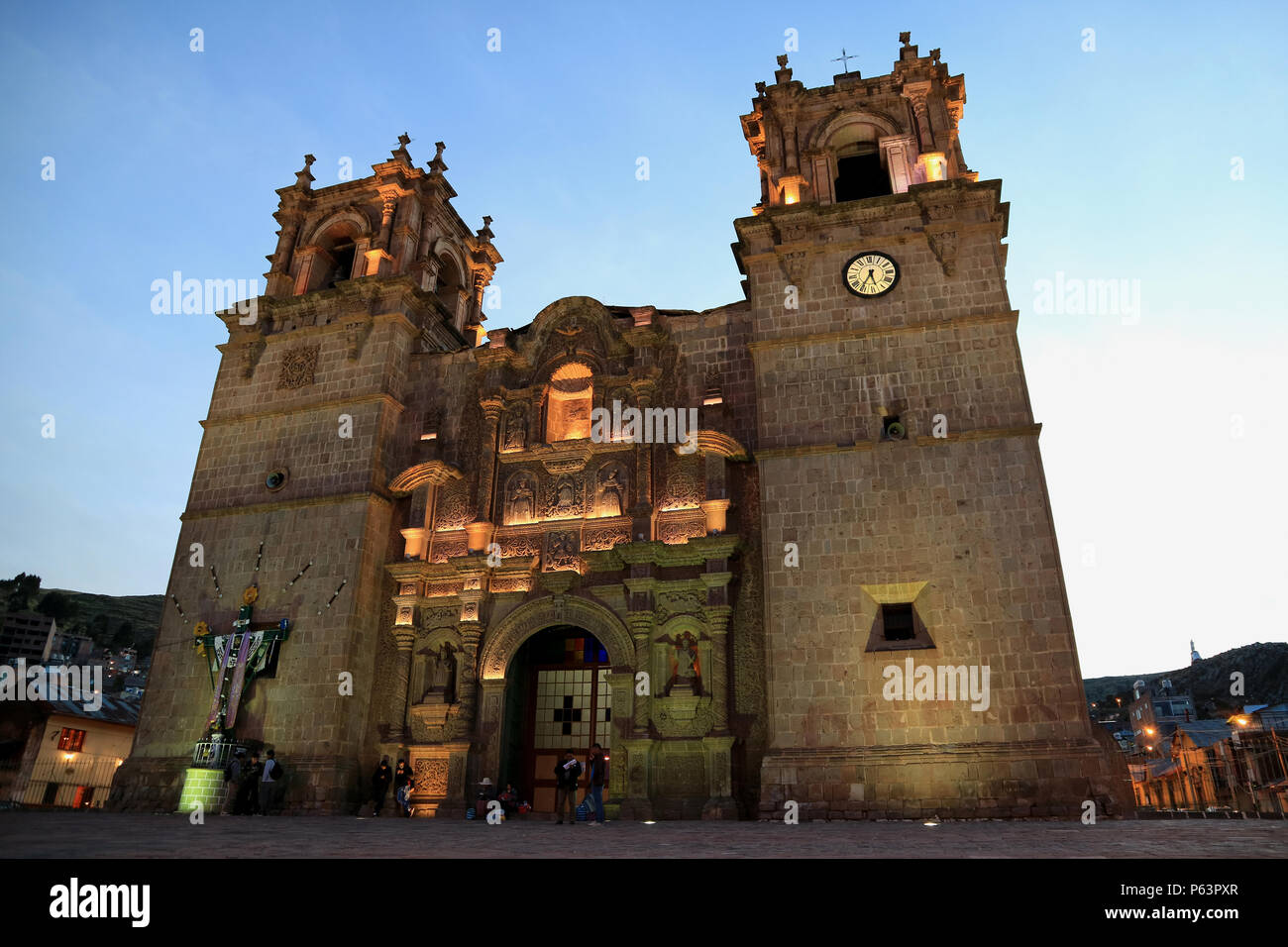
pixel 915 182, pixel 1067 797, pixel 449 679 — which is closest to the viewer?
pixel 1067 797

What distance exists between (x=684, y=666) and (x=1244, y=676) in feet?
224

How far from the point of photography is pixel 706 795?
1683cm

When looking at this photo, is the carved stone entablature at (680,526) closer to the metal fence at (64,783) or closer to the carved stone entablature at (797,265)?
the carved stone entablature at (797,265)

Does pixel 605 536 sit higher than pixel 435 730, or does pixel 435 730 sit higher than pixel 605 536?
pixel 605 536

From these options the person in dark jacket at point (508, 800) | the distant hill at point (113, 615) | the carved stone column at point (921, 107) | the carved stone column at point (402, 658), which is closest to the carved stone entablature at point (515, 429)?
the carved stone column at point (402, 658)

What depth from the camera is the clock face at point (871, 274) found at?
19.6 meters

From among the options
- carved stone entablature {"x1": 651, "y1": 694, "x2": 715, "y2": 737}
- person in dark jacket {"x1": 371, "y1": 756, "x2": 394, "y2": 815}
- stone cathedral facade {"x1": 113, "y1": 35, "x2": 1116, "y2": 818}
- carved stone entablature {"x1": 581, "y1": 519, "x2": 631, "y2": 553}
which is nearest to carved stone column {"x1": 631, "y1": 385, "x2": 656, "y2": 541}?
stone cathedral facade {"x1": 113, "y1": 35, "x2": 1116, "y2": 818}

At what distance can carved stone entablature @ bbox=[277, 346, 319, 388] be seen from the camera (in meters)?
23.9

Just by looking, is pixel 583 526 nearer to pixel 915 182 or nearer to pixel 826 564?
pixel 826 564

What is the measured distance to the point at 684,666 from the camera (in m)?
18.2

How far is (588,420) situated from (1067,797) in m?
14.1

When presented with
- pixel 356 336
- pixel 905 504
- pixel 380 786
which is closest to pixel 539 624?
pixel 380 786

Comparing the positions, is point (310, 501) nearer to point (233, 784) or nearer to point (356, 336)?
point (356, 336)
